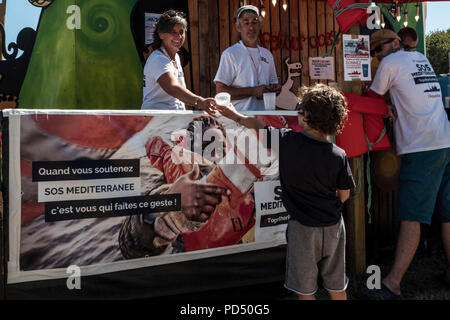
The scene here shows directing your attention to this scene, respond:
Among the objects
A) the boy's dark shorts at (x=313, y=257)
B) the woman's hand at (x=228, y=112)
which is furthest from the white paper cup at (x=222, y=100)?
the boy's dark shorts at (x=313, y=257)

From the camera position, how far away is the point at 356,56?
4098 mm

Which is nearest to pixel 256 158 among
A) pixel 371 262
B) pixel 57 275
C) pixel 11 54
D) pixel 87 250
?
pixel 87 250

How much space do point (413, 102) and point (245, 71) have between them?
5.12 ft

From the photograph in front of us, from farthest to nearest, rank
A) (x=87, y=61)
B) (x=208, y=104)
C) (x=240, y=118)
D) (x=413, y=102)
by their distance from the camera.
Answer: (x=87, y=61) < (x=413, y=102) < (x=208, y=104) < (x=240, y=118)

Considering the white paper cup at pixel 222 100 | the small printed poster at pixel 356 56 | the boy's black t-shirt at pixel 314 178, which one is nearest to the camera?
the boy's black t-shirt at pixel 314 178

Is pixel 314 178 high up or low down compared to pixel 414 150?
down

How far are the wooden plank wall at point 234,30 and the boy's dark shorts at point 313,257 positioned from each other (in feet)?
9.85

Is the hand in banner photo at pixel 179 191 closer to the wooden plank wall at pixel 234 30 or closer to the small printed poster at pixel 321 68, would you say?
the wooden plank wall at pixel 234 30

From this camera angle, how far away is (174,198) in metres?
3.21

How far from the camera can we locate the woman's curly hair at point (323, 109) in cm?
271

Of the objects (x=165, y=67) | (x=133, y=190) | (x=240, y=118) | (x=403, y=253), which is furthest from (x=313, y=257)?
(x=165, y=67)

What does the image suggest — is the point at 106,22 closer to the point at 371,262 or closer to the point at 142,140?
the point at 142,140

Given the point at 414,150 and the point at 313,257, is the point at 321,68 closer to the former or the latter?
the point at 414,150
